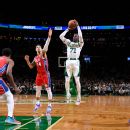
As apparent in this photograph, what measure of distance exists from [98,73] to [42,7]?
8.02 m

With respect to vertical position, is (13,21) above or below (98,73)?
above

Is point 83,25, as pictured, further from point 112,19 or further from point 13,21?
point 13,21

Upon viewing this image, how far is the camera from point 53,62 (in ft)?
110

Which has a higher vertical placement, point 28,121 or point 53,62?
point 53,62

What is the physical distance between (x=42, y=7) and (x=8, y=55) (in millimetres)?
24226

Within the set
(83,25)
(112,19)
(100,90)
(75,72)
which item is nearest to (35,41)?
(83,25)

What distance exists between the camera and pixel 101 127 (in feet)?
20.6

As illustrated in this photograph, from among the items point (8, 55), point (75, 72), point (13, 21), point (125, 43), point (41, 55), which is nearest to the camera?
point (8, 55)

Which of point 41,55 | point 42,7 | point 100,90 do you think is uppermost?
point 42,7

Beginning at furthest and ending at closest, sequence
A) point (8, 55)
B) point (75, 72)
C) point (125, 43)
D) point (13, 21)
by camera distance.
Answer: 1. point (125, 43)
2. point (13, 21)
3. point (75, 72)
4. point (8, 55)

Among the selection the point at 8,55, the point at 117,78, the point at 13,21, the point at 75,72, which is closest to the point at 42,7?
the point at 13,21

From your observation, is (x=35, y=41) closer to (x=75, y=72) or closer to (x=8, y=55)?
(x=75, y=72)

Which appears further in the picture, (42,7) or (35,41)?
(35,41)

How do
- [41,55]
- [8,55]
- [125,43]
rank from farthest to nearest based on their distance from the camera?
1. [125,43]
2. [41,55]
3. [8,55]
